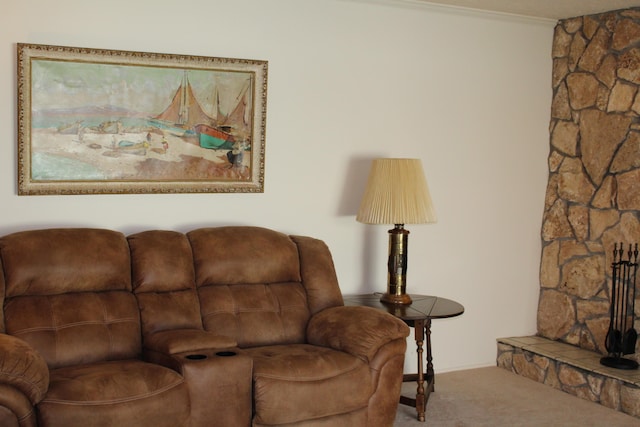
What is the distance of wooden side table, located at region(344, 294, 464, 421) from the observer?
4.18 m

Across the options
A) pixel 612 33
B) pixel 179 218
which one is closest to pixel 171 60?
pixel 179 218

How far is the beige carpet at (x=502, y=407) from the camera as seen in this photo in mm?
4281

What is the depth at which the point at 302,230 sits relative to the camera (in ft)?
15.4

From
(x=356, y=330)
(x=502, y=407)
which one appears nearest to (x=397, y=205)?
(x=356, y=330)

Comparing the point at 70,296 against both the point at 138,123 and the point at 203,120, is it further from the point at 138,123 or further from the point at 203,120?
the point at 203,120

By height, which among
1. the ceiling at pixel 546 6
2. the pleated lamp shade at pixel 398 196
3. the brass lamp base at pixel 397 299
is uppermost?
the ceiling at pixel 546 6

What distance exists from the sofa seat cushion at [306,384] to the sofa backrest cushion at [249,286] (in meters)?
0.26

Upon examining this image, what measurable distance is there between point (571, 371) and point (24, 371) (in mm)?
3303

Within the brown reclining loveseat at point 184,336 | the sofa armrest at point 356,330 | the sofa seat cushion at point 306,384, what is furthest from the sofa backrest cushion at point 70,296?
the sofa armrest at point 356,330

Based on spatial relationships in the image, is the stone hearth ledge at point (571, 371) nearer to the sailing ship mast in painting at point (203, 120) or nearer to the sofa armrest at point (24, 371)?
the sailing ship mast in painting at point (203, 120)

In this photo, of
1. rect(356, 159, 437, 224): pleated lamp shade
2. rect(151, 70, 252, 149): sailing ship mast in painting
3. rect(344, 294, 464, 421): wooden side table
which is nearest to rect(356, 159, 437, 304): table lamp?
rect(356, 159, 437, 224): pleated lamp shade

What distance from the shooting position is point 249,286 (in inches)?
164

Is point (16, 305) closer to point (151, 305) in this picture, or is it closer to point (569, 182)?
point (151, 305)

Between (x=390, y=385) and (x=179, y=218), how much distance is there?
1505 millimetres
